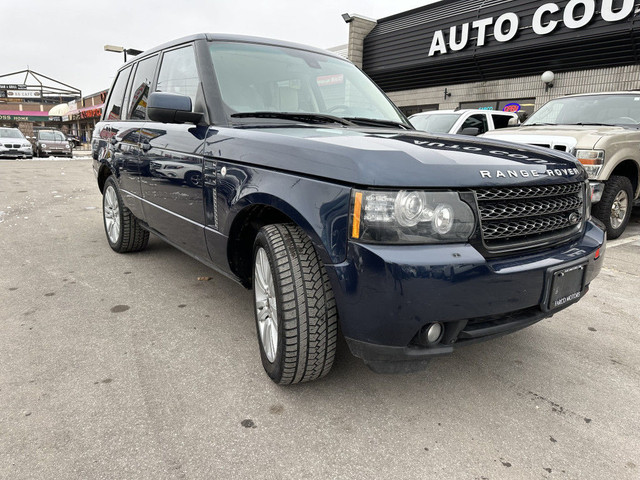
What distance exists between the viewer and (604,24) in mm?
10383

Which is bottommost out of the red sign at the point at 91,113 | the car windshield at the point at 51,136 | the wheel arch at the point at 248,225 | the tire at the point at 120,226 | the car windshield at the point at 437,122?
the tire at the point at 120,226

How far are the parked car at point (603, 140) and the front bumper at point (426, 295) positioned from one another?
13.1 feet

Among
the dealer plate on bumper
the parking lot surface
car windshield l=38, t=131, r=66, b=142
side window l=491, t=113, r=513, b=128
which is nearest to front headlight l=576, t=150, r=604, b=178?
the parking lot surface

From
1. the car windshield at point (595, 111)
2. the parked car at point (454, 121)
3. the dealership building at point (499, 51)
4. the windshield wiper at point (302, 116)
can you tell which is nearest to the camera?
the windshield wiper at point (302, 116)

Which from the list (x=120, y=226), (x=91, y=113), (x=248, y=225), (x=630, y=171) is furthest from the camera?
(x=91, y=113)

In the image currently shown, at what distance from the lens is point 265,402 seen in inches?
82.4

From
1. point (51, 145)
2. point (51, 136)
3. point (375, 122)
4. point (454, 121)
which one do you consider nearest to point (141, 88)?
point (375, 122)

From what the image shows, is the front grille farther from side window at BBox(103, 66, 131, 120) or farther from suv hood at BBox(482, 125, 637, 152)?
side window at BBox(103, 66, 131, 120)

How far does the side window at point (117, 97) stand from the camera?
4.28 m

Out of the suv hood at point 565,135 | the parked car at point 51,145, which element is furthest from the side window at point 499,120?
the parked car at point 51,145

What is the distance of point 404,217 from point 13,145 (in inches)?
858

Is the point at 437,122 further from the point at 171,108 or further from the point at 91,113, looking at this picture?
the point at 91,113

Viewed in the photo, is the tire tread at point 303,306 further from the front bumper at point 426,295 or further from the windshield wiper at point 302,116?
the windshield wiper at point 302,116

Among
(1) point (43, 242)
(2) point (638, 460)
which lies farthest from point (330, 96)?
(1) point (43, 242)
